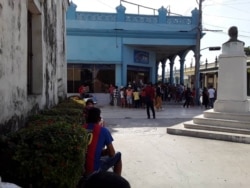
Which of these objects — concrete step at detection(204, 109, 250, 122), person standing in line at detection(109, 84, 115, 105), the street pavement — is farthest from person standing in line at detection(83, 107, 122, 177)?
person standing in line at detection(109, 84, 115, 105)

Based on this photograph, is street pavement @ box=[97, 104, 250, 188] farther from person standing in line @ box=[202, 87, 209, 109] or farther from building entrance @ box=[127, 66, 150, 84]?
building entrance @ box=[127, 66, 150, 84]

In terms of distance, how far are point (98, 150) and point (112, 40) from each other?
20990 mm

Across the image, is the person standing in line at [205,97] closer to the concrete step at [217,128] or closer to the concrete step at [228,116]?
the concrete step at [228,116]

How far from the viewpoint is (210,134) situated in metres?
9.84

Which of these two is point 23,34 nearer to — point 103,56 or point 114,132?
A: point 114,132

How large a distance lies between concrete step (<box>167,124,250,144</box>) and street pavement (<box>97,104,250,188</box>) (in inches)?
9.8

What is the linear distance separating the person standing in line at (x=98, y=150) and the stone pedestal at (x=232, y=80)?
6.99 meters

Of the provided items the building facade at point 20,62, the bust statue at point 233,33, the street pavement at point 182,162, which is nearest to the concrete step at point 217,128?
the street pavement at point 182,162

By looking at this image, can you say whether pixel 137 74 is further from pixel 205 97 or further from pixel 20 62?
pixel 20 62

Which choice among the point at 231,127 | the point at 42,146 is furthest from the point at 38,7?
the point at 231,127

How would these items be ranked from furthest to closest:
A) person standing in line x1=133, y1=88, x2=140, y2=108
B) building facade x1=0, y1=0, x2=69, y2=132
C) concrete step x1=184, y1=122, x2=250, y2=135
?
1. person standing in line x1=133, y1=88, x2=140, y2=108
2. concrete step x1=184, y1=122, x2=250, y2=135
3. building facade x1=0, y1=0, x2=69, y2=132

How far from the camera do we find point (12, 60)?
195 inches

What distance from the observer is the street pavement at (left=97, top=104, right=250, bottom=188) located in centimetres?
Answer: 570

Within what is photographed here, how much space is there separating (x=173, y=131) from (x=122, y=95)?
43.8ft
